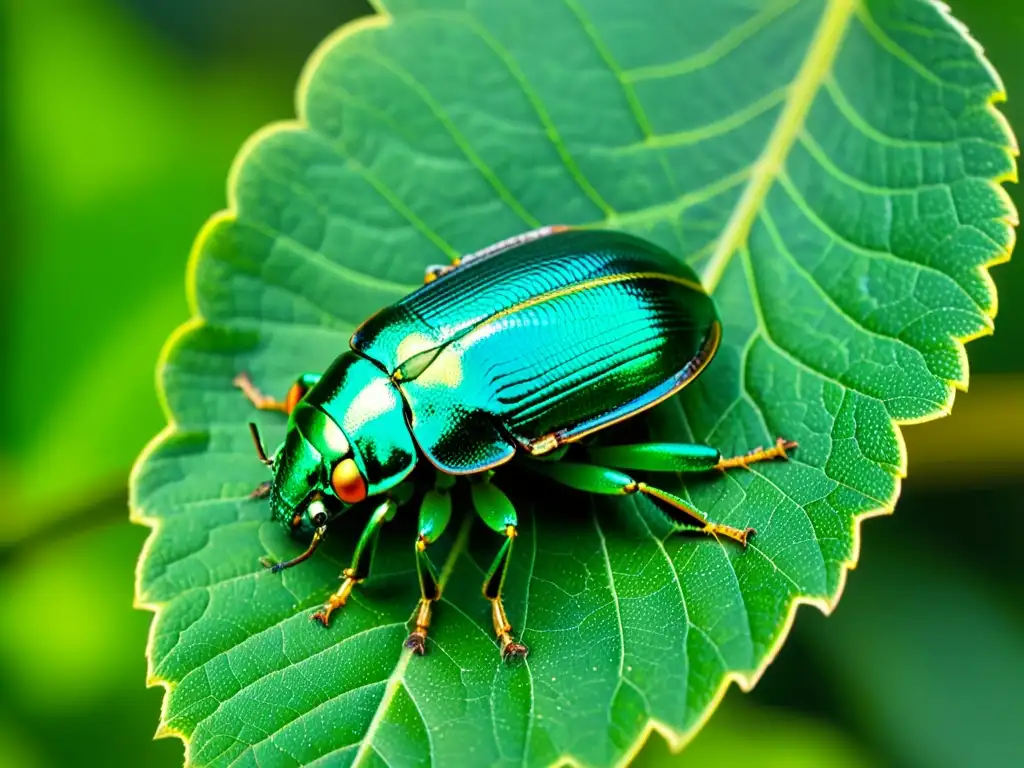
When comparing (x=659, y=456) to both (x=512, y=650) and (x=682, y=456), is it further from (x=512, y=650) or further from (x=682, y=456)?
(x=512, y=650)

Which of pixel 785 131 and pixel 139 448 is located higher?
pixel 785 131

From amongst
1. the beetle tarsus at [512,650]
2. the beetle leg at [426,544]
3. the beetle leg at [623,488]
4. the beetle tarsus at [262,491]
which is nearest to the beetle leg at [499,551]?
the beetle tarsus at [512,650]

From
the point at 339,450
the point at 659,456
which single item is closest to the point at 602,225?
the point at 659,456

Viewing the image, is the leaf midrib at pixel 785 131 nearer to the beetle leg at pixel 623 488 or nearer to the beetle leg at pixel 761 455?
the beetle leg at pixel 761 455

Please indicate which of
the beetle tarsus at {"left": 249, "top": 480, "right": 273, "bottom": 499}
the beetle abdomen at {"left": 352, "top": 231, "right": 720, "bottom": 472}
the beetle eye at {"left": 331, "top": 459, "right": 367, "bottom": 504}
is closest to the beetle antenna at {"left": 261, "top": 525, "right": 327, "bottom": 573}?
the beetle eye at {"left": 331, "top": 459, "right": 367, "bottom": 504}

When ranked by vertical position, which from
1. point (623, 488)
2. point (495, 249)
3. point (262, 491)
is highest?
point (495, 249)

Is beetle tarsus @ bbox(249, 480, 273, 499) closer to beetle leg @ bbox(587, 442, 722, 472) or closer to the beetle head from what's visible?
the beetle head

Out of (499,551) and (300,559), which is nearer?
(499,551)
